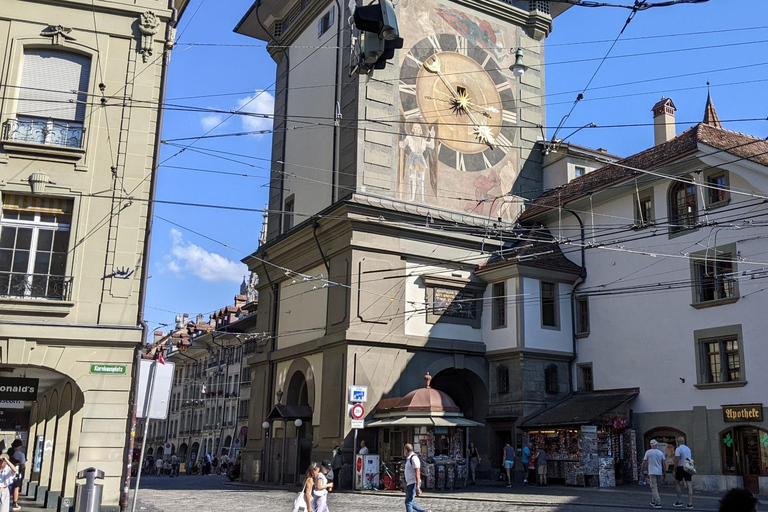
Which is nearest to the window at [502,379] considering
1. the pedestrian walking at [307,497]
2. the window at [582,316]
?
the window at [582,316]

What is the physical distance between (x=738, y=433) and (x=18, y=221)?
22178 mm

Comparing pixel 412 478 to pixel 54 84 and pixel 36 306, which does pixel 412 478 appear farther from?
pixel 54 84

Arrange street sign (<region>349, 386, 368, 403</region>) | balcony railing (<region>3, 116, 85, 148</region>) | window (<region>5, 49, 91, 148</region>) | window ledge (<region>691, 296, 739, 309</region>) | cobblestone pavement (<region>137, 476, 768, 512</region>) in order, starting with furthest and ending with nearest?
street sign (<region>349, 386, 368, 403</region>) < window ledge (<region>691, 296, 739, 309</region>) < cobblestone pavement (<region>137, 476, 768, 512</region>) < window (<region>5, 49, 91, 148</region>) < balcony railing (<region>3, 116, 85, 148</region>)

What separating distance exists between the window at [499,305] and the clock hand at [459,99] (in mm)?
6736

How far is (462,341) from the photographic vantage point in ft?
107

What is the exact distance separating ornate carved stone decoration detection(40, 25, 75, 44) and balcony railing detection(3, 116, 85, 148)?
1.89 meters

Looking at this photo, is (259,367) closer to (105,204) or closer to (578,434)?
(578,434)

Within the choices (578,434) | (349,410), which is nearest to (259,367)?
(349,410)

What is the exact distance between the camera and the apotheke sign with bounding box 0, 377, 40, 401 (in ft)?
60.7

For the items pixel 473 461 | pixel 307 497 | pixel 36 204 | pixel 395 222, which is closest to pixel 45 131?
pixel 36 204

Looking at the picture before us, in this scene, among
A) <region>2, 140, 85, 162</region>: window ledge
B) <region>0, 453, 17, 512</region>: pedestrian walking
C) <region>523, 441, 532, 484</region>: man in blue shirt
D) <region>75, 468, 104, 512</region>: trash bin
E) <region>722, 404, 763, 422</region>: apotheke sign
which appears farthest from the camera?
<region>523, 441, 532, 484</region>: man in blue shirt

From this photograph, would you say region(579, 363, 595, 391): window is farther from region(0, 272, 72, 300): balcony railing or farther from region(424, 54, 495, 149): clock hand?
region(0, 272, 72, 300): balcony railing

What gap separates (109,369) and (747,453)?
777 inches

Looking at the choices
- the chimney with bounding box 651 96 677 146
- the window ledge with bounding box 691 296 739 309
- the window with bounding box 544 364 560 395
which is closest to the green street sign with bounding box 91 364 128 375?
the window with bounding box 544 364 560 395
